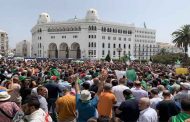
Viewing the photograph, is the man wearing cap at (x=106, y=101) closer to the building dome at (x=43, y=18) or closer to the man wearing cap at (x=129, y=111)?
the man wearing cap at (x=129, y=111)

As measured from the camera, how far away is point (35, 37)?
152 meters

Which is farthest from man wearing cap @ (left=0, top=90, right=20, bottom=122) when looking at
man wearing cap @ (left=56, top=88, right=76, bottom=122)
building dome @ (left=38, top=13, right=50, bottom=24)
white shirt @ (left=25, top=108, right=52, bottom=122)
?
building dome @ (left=38, top=13, right=50, bottom=24)

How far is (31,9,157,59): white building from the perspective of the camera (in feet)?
440

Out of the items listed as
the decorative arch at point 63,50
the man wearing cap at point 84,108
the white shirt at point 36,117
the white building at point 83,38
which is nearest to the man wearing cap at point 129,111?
the man wearing cap at point 84,108

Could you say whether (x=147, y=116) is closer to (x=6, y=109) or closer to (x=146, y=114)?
(x=146, y=114)

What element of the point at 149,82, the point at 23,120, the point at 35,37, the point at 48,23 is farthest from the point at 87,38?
the point at 23,120

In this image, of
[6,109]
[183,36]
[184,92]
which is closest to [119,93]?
[184,92]

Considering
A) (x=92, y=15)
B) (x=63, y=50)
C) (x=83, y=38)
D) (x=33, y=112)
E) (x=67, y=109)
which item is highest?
(x=92, y=15)

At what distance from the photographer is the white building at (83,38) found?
134250 mm

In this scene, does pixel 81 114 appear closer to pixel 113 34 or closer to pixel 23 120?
pixel 23 120

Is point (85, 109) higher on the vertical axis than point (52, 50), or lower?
lower

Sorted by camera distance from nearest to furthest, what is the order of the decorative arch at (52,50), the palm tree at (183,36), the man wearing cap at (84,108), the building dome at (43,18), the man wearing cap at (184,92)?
the man wearing cap at (84,108)
the man wearing cap at (184,92)
the palm tree at (183,36)
the decorative arch at (52,50)
the building dome at (43,18)

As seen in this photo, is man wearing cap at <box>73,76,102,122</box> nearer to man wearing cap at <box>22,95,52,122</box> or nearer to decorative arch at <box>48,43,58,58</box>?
man wearing cap at <box>22,95,52,122</box>

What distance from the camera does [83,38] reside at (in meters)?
134
